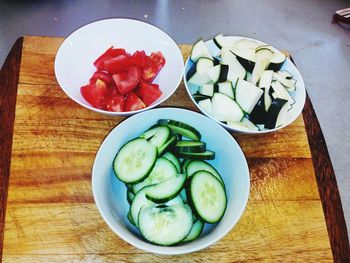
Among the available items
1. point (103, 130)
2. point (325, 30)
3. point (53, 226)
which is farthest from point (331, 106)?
point (53, 226)

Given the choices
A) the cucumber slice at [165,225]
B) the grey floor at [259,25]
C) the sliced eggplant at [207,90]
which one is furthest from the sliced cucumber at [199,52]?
the grey floor at [259,25]

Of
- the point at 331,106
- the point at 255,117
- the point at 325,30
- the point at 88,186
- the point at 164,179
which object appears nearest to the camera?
the point at 164,179

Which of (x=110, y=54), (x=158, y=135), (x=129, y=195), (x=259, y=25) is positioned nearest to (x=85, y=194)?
(x=129, y=195)

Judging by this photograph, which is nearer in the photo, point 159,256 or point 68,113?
point 159,256

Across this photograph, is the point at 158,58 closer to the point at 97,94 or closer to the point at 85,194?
the point at 97,94

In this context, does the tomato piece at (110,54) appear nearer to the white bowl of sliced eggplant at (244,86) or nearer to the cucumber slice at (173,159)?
the white bowl of sliced eggplant at (244,86)

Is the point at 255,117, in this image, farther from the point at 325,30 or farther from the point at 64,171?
the point at 325,30
